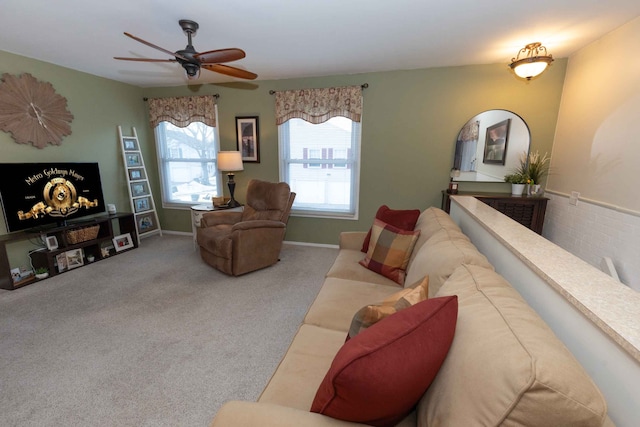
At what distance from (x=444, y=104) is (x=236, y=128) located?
288cm

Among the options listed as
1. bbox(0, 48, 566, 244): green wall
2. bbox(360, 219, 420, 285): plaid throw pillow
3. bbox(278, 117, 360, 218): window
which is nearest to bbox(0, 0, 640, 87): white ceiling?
bbox(0, 48, 566, 244): green wall

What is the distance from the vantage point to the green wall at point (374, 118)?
3.28 metres

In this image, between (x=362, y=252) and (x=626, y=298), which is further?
(x=362, y=252)

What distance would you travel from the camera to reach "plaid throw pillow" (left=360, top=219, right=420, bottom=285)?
6.70 feet

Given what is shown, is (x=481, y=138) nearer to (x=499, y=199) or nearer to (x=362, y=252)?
(x=499, y=199)

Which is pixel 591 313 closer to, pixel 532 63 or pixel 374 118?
pixel 532 63

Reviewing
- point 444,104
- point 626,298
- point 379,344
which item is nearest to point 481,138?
point 444,104

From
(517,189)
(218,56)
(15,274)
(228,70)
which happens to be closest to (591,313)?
(218,56)

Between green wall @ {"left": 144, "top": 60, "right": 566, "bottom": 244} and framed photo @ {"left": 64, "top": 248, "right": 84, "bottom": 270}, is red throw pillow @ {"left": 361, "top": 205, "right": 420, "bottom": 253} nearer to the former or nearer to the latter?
green wall @ {"left": 144, "top": 60, "right": 566, "bottom": 244}

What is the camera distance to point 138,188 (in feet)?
14.5

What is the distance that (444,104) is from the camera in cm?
349

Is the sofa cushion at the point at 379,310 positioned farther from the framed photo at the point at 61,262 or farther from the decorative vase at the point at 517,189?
the framed photo at the point at 61,262

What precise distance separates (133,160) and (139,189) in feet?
1.47

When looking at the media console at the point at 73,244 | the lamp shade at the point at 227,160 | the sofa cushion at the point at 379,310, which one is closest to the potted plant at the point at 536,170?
the sofa cushion at the point at 379,310
